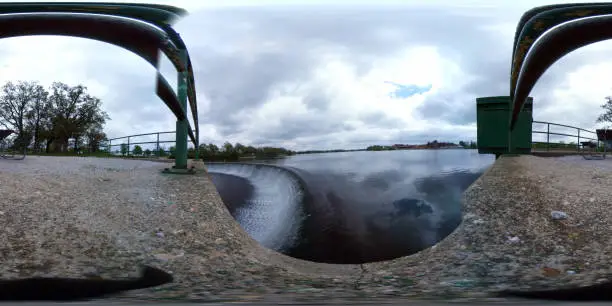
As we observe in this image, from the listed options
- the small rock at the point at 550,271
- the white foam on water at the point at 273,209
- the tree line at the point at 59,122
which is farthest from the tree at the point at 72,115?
the small rock at the point at 550,271

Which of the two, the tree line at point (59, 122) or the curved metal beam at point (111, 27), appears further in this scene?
the tree line at point (59, 122)

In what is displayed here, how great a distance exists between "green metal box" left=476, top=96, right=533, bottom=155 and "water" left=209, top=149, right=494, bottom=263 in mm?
416

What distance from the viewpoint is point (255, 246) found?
169 inches

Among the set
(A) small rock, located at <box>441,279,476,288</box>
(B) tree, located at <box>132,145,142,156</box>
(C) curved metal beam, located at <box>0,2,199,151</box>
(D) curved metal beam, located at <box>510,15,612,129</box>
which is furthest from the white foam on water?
(D) curved metal beam, located at <box>510,15,612,129</box>

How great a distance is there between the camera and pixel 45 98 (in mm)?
11797

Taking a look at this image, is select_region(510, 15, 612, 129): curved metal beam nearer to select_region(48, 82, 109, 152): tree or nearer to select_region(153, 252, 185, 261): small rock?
select_region(153, 252, 185, 261): small rock

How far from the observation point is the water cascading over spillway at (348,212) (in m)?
4.61

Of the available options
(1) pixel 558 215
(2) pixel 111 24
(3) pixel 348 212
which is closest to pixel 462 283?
(1) pixel 558 215

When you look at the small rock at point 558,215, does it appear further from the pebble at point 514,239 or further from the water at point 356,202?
the water at point 356,202

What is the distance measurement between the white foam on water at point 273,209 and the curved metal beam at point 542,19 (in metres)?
4.44

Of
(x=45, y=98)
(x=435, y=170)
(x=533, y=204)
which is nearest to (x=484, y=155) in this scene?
(x=435, y=170)

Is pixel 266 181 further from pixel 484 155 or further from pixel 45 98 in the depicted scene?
pixel 45 98

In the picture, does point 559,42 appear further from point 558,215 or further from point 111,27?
point 111,27

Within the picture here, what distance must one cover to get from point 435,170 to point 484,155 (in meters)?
1.65
